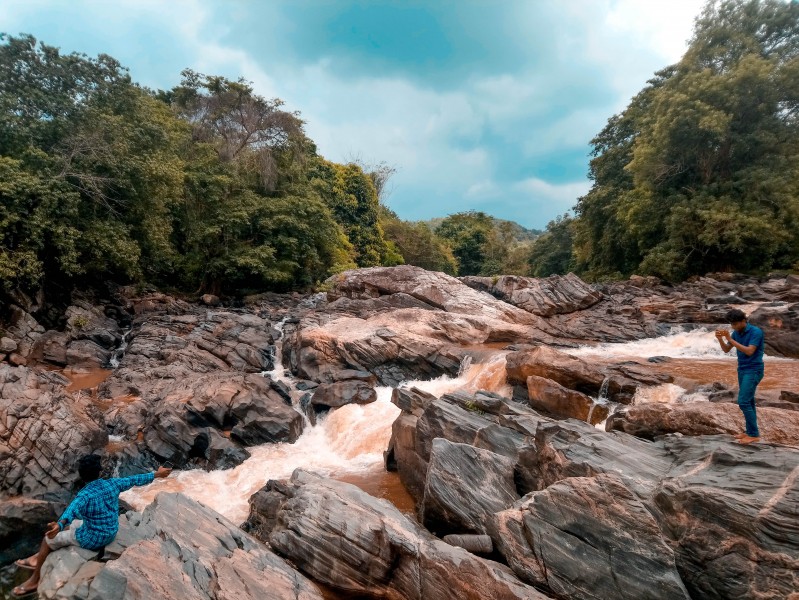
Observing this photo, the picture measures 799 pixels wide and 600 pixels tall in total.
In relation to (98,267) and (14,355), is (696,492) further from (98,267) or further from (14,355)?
(98,267)

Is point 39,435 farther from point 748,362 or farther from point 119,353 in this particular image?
point 748,362

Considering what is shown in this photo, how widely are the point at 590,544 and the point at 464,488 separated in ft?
7.06

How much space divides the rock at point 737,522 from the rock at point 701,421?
2.07m

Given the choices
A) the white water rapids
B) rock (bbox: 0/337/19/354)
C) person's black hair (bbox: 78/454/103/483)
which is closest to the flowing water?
the white water rapids

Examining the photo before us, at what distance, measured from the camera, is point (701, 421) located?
7984 mm

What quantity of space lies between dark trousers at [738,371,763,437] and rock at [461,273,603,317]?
55.5ft

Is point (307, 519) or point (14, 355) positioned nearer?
point (307, 519)

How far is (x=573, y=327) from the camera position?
20.5 m

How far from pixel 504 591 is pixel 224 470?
25.8 ft

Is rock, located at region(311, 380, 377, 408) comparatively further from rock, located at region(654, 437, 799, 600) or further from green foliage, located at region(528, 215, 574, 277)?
green foliage, located at region(528, 215, 574, 277)

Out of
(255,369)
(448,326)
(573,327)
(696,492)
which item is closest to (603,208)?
(573,327)

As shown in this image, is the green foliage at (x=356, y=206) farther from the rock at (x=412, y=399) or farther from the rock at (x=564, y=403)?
the rock at (x=564, y=403)

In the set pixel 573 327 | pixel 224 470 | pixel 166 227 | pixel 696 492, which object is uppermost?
pixel 166 227

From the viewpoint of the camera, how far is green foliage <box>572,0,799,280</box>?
22844mm
